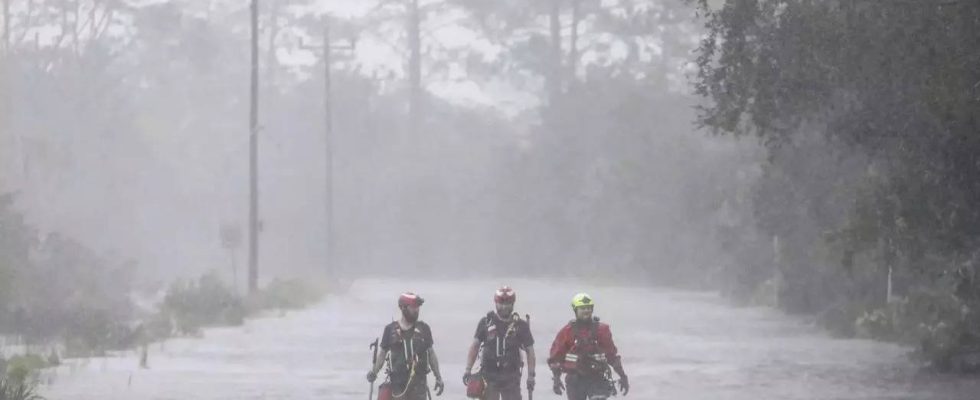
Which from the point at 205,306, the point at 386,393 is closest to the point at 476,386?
the point at 386,393

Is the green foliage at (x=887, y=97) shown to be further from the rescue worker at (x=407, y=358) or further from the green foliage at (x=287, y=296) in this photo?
the green foliage at (x=287, y=296)

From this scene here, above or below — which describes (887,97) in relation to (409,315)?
above

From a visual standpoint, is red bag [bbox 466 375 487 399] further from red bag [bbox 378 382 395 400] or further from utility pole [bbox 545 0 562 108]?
utility pole [bbox 545 0 562 108]

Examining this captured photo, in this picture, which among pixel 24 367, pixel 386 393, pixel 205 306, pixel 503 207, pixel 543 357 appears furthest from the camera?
pixel 503 207

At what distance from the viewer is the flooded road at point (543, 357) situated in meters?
25.4

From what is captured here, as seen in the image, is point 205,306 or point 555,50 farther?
point 555,50

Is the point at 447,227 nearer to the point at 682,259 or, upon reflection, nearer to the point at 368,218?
the point at 368,218

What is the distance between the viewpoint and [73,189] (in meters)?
90.4

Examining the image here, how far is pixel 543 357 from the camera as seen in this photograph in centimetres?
3183

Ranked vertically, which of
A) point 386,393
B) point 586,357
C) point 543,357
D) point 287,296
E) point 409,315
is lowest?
point 543,357

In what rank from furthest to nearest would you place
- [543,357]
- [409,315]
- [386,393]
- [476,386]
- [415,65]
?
[415,65]
[543,357]
[476,386]
[386,393]
[409,315]

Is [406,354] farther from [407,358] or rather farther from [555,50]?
[555,50]

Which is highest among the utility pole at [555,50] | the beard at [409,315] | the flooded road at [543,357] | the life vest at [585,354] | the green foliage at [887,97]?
the utility pole at [555,50]

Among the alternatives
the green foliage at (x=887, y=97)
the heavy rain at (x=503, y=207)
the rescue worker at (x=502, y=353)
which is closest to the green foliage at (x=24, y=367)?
the heavy rain at (x=503, y=207)
